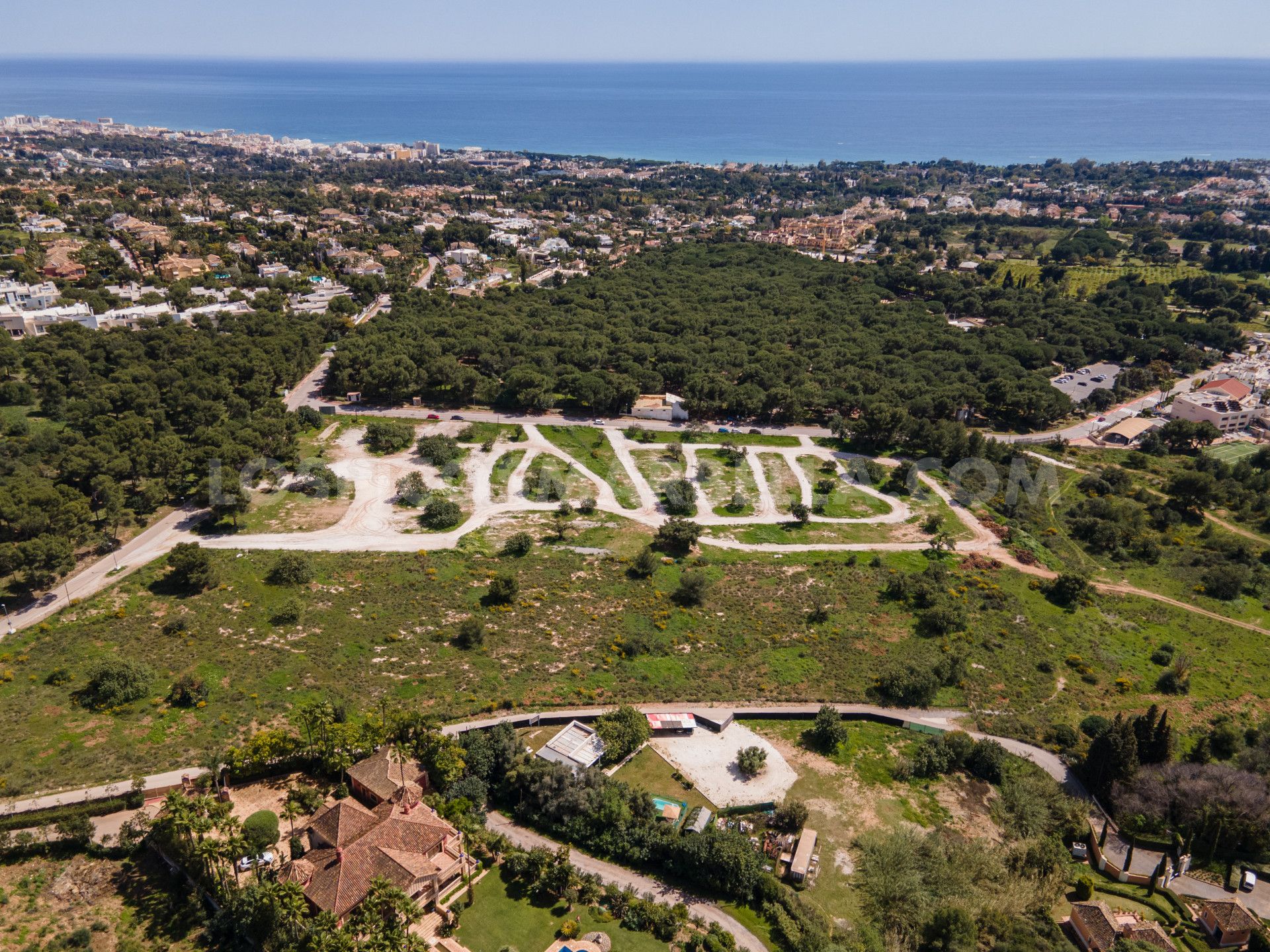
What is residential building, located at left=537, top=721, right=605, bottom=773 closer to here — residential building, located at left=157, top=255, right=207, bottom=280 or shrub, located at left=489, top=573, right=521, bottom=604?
shrub, located at left=489, top=573, right=521, bottom=604

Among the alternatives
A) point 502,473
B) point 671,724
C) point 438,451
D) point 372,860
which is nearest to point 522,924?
point 372,860

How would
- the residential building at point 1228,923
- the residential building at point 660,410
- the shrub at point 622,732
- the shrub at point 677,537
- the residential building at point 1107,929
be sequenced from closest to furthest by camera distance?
the residential building at point 1107,929 < the residential building at point 1228,923 < the shrub at point 622,732 < the shrub at point 677,537 < the residential building at point 660,410

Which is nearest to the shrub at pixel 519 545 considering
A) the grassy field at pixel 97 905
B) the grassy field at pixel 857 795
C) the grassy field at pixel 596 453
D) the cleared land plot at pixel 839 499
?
the grassy field at pixel 596 453

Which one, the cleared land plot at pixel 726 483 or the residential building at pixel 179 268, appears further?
the residential building at pixel 179 268

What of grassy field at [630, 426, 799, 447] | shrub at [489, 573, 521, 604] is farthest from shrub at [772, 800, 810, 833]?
grassy field at [630, 426, 799, 447]

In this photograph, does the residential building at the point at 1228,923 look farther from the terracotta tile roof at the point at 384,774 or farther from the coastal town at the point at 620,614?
the terracotta tile roof at the point at 384,774

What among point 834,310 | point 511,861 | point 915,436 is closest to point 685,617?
point 511,861
